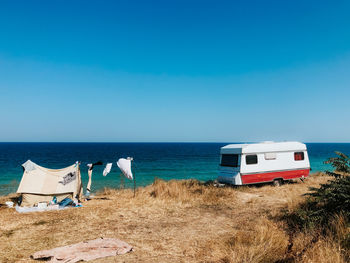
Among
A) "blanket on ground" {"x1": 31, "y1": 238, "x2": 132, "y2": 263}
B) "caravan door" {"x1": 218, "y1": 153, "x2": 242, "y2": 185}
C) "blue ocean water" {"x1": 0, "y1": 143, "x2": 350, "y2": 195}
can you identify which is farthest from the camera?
"blue ocean water" {"x1": 0, "y1": 143, "x2": 350, "y2": 195}

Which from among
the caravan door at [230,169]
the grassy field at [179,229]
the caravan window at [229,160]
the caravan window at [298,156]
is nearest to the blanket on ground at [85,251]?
the grassy field at [179,229]

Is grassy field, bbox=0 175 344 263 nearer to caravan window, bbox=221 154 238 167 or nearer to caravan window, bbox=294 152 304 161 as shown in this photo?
caravan window, bbox=221 154 238 167

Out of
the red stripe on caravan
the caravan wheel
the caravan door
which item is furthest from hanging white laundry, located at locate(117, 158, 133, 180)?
the caravan wheel

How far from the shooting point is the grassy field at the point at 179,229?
5.62 meters

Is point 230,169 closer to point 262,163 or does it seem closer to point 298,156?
point 262,163

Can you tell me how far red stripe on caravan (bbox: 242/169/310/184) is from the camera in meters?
14.2

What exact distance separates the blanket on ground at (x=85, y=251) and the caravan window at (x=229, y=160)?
9416mm

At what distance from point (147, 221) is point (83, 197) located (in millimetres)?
5245

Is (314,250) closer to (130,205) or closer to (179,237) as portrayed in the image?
(179,237)

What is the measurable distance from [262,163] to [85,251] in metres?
11.5

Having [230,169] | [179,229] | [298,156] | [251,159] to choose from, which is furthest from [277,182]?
[179,229]

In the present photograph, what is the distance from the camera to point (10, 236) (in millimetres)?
7109

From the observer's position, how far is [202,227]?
8.05 meters

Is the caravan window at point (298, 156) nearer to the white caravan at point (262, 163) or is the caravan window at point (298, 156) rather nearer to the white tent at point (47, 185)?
the white caravan at point (262, 163)
